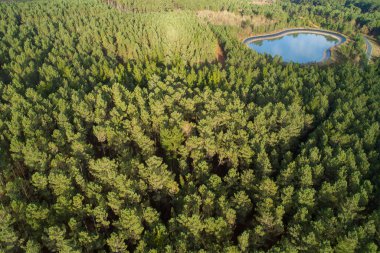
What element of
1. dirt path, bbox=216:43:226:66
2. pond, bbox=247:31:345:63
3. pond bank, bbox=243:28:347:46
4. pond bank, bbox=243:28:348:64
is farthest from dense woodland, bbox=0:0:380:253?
pond bank, bbox=243:28:347:46

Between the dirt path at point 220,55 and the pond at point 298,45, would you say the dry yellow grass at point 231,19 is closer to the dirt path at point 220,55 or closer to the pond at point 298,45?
the pond at point 298,45

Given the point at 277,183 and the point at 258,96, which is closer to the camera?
the point at 277,183

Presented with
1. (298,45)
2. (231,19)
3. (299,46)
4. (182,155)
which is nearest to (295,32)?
(298,45)

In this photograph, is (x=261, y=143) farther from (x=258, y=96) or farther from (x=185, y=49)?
(x=185, y=49)

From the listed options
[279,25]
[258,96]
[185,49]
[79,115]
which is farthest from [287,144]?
[279,25]

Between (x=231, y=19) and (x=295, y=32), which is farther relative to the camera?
(x=231, y=19)

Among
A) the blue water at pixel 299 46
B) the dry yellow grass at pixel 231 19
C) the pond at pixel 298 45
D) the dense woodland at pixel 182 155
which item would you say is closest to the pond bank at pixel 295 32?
the pond at pixel 298 45

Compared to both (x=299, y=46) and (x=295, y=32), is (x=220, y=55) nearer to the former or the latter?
(x=299, y=46)
